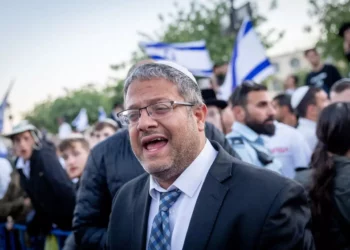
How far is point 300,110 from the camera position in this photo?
542 centimetres

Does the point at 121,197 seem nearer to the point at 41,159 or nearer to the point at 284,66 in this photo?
the point at 41,159

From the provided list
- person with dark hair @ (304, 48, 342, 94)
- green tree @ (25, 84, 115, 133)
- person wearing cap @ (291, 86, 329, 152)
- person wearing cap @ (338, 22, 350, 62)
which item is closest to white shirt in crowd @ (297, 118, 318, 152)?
person wearing cap @ (291, 86, 329, 152)

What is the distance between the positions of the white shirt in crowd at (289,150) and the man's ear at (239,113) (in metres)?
0.41

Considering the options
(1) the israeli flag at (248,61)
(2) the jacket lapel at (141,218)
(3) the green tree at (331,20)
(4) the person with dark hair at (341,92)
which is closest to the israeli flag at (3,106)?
(1) the israeli flag at (248,61)

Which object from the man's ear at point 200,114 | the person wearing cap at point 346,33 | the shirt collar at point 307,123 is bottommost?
→ the shirt collar at point 307,123

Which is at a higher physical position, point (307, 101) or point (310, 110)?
point (307, 101)

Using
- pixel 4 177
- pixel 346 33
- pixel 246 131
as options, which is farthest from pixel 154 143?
pixel 346 33

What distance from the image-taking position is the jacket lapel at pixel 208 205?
1.82 m

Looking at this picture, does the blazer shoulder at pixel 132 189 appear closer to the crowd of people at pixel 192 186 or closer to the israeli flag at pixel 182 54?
the crowd of people at pixel 192 186

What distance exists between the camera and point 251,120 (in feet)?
14.2

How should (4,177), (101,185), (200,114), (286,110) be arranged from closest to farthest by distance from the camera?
(200,114) < (101,185) < (4,177) < (286,110)

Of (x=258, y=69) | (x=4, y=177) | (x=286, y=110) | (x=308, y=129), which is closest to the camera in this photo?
(x=308, y=129)

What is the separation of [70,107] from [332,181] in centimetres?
6672

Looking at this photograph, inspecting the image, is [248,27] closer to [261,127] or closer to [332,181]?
[261,127]
